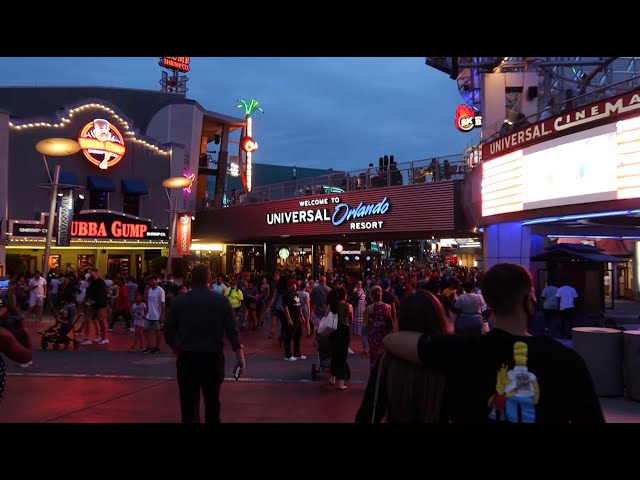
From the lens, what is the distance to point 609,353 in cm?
876

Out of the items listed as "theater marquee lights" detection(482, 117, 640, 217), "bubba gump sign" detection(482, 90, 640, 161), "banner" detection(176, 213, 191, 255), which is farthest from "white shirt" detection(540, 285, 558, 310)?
"banner" detection(176, 213, 191, 255)

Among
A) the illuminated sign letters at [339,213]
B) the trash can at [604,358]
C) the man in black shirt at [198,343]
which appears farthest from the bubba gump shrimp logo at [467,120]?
the man in black shirt at [198,343]

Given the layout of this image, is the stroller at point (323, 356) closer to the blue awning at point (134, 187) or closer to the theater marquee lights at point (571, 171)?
the theater marquee lights at point (571, 171)

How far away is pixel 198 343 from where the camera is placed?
5246mm

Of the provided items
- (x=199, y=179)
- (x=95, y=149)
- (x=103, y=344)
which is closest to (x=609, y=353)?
(x=103, y=344)

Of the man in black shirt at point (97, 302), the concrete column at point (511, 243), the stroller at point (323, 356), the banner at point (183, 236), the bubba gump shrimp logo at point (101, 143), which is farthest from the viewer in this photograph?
the bubba gump shrimp logo at point (101, 143)

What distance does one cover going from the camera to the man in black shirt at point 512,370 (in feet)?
7.32

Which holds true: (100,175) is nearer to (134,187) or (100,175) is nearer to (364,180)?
(134,187)

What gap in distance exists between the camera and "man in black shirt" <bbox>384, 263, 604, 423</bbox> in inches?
87.8

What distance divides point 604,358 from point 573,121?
601 centimetres

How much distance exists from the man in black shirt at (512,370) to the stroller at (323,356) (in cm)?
709

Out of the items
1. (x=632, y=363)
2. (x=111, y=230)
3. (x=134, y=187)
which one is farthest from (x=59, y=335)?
(x=134, y=187)

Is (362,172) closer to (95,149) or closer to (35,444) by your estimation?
(95,149)
